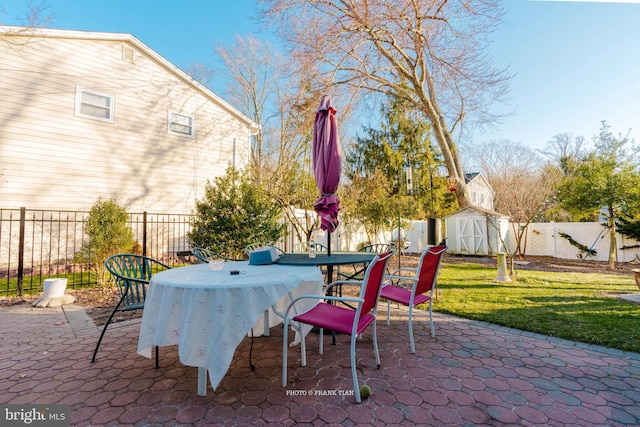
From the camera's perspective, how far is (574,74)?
8.66m

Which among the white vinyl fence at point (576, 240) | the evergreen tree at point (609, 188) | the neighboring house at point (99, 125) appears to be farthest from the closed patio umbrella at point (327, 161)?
the white vinyl fence at point (576, 240)

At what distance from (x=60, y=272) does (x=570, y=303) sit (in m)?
10.8

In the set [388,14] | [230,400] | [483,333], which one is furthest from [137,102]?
[483,333]

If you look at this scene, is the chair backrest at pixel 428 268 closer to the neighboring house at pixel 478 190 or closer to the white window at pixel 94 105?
the white window at pixel 94 105

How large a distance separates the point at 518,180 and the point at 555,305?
9.11m

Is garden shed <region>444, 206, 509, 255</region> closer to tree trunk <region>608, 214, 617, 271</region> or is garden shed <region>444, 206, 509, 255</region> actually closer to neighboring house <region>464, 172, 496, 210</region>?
tree trunk <region>608, 214, 617, 271</region>

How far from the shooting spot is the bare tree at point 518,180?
406 inches

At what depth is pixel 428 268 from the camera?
3100 mm

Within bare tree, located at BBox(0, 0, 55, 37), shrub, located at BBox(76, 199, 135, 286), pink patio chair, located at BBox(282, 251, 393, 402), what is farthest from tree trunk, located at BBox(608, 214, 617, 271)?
bare tree, located at BBox(0, 0, 55, 37)

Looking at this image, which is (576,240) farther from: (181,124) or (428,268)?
(181,124)

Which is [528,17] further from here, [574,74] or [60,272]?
[60,272]

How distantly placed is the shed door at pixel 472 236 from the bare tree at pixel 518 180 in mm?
1078

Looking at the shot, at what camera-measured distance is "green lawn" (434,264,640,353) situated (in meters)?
3.39

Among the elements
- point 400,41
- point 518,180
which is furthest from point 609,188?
point 400,41
